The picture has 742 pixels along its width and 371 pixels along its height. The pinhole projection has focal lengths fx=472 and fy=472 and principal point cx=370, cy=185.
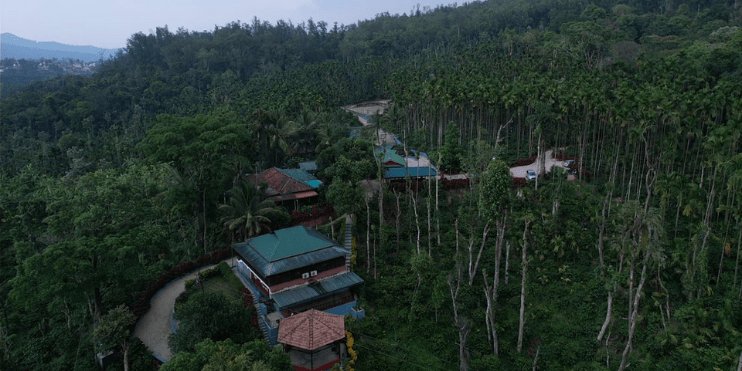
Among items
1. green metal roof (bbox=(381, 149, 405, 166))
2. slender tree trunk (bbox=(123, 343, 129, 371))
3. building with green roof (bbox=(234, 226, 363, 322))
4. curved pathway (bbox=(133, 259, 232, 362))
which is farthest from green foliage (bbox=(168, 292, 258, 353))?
green metal roof (bbox=(381, 149, 405, 166))

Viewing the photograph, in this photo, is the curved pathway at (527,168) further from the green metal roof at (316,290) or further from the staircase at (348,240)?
the green metal roof at (316,290)

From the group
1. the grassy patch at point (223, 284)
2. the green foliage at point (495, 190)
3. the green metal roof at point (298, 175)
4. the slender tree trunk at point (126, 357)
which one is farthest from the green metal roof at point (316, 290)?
the green metal roof at point (298, 175)

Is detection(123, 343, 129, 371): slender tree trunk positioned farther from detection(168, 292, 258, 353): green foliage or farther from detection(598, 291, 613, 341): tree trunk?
detection(598, 291, 613, 341): tree trunk

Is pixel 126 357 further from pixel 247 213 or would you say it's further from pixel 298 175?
pixel 298 175

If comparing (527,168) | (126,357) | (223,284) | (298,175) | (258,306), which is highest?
(298,175)

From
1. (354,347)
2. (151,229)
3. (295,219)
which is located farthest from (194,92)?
(354,347)

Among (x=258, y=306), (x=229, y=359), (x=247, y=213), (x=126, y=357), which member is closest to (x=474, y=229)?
(x=258, y=306)

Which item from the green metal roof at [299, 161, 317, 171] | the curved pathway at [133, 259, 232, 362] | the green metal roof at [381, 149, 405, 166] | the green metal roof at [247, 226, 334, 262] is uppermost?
the green metal roof at [381, 149, 405, 166]
